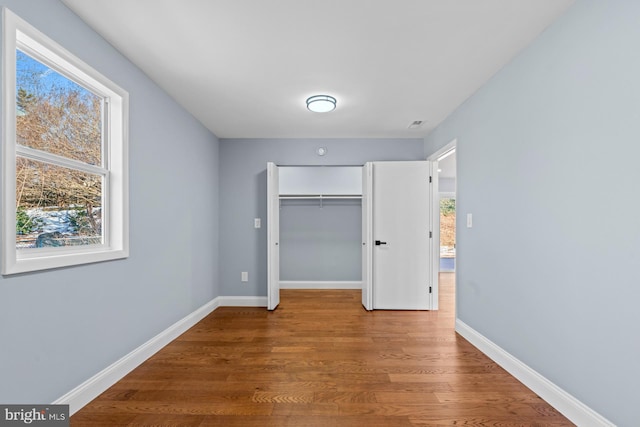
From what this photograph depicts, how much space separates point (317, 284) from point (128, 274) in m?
3.48

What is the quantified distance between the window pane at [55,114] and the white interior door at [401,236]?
311 cm

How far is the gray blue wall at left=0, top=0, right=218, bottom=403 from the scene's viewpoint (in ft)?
5.23

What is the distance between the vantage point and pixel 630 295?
58.3 inches

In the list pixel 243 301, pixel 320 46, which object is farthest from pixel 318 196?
pixel 320 46

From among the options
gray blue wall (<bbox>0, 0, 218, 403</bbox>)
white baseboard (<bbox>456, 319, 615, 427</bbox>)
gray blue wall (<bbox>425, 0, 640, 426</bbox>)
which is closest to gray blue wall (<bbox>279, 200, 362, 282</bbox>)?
gray blue wall (<bbox>0, 0, 218, 403</bbox>)

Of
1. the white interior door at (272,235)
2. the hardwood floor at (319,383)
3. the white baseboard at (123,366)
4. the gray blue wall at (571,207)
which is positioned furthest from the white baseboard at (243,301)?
the gray blue wall at (571,207)

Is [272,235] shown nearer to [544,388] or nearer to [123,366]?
[123,366]

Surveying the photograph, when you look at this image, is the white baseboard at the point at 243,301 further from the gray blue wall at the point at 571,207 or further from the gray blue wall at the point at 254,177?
the gray blue wall at the point at 571,207

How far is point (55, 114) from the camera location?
189cm

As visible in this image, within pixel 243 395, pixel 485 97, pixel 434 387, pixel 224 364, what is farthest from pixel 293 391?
pixel 485 97

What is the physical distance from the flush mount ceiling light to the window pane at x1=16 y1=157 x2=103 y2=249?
6.36ft

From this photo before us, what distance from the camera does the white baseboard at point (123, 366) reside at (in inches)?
73.9

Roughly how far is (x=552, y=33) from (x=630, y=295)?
1.59 meters

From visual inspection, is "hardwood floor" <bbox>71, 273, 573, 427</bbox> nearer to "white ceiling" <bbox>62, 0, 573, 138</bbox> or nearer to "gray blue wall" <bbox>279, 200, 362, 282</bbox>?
"gray blue wall" <bbox>279, 200, 362, 282</bbox>
